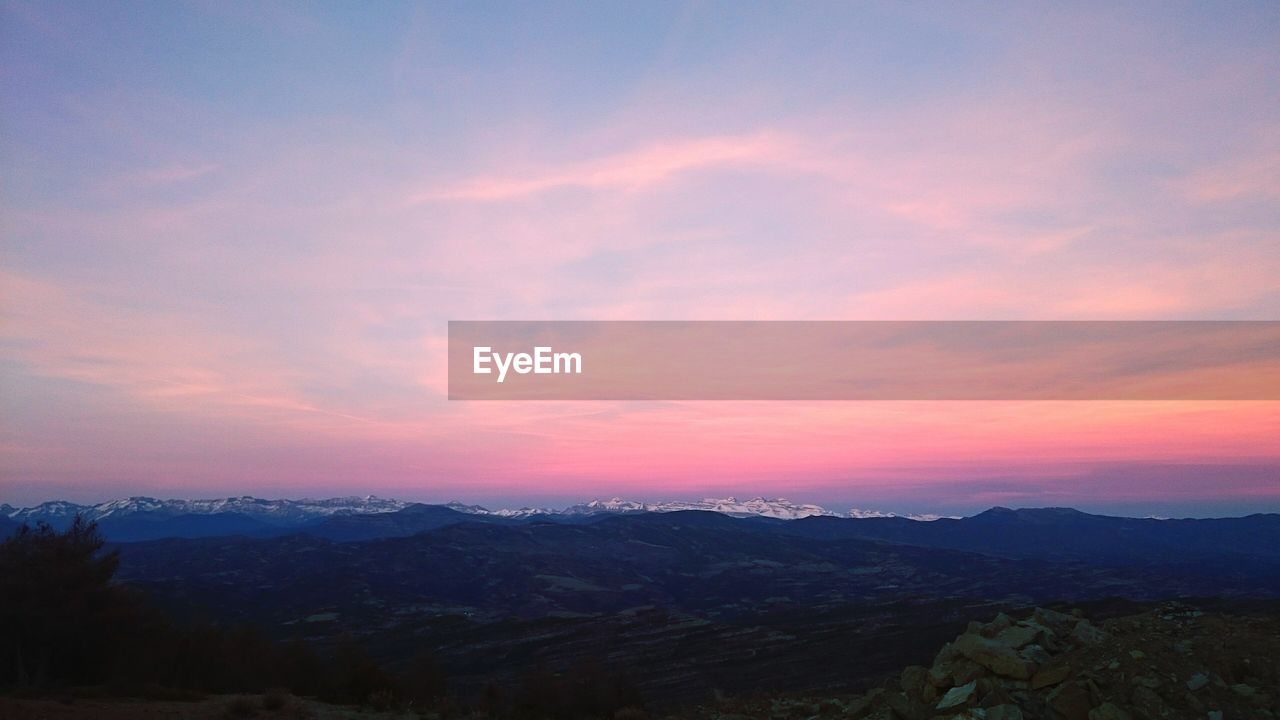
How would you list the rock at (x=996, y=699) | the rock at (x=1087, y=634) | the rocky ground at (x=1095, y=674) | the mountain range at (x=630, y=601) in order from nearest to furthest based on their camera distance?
the rocky ground at (x=1095, y=674)
the rock at (x=996, y=699)
the rock at (x=1087, y=634)
the mountain range at (x=630, y=601)

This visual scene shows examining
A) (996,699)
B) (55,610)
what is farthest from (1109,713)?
(55,610)

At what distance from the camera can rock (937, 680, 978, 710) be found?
14062mm

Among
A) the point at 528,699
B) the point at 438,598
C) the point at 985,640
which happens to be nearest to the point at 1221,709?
the point at 985,640

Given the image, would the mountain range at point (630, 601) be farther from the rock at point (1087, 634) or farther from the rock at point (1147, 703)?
the rock at point (1147, 703)

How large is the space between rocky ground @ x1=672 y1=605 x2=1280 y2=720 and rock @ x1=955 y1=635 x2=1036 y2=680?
20 millimetres

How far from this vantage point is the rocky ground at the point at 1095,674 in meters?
13.1

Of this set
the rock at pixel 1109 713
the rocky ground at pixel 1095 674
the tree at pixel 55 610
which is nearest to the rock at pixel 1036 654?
the rocky ground at pixel 1095 674

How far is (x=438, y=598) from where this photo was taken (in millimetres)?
140125

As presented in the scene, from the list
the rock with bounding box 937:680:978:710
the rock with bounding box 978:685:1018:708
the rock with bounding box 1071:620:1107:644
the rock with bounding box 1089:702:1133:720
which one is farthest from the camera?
the rock with bounding box 1071:620:1107:644

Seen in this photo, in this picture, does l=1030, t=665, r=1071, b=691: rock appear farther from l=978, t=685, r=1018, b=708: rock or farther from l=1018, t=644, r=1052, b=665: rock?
l=978, t=685, r=1018, b=708: rock

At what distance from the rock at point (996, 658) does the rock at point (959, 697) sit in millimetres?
729

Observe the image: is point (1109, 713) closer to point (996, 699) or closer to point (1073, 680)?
point (1073, 680)

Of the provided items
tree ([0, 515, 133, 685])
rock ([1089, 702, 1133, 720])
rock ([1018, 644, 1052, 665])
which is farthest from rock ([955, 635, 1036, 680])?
tree ([0, 515, 133, 685])

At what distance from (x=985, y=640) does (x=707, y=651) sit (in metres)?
53.8
